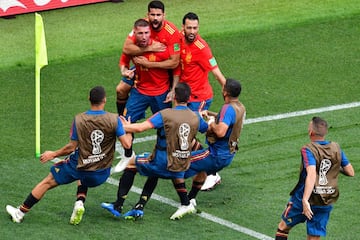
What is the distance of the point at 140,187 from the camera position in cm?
1642

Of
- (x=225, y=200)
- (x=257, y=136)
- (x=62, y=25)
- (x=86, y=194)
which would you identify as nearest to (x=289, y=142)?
(x=257, y=136)

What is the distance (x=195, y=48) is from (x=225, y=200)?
7.57ft

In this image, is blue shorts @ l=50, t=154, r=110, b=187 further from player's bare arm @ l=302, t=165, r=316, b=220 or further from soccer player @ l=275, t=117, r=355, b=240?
player's bare arm @ l=302, t=165, r=316, b=220

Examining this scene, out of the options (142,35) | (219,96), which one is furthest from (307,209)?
(219,96)

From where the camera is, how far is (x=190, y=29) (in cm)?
1650

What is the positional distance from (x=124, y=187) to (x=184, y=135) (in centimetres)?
116

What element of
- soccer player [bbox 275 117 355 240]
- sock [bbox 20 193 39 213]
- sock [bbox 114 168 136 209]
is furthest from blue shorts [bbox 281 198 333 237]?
sock [bbox 20 193 39 213]

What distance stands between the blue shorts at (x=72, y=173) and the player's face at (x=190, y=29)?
9.44 feet

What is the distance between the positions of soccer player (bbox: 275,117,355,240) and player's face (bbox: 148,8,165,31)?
3.78 meters

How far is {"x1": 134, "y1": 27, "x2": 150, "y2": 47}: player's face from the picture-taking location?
16203mm

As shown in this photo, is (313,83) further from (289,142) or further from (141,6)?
(141,6)

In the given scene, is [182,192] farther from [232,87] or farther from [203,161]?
[232,87]

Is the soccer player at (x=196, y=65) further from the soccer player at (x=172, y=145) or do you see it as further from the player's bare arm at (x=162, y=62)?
the soccer player at (x=172, y=145)

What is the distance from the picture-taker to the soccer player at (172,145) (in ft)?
47.9
